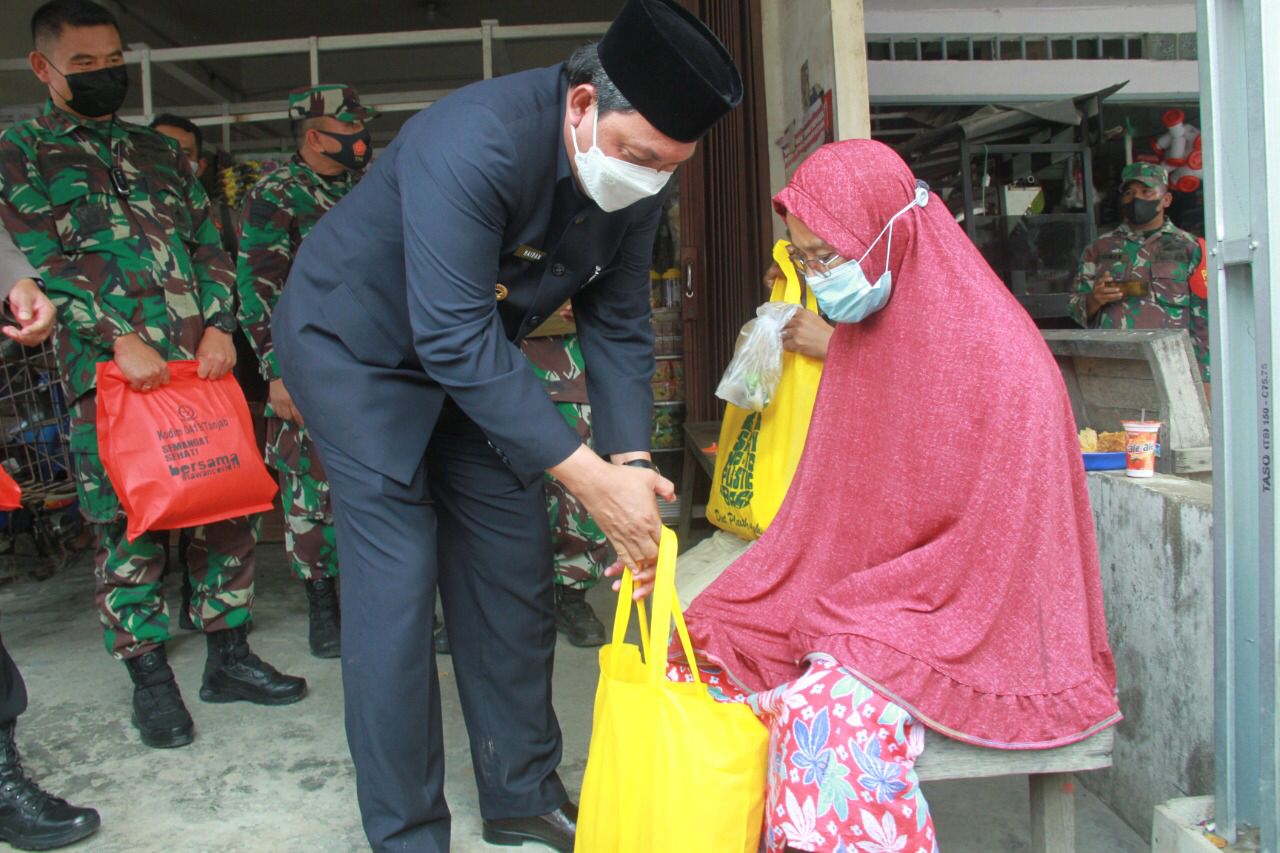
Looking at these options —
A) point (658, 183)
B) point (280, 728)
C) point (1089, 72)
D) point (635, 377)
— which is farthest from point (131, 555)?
point (1089, 72)

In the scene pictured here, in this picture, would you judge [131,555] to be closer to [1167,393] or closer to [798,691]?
[798,691]

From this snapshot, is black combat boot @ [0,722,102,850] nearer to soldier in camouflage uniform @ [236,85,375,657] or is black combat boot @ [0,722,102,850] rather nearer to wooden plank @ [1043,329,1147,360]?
soldier in camouflage uniform @ [236,85,375,657]

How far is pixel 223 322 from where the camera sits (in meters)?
3.03

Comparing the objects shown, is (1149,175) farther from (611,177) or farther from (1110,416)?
(611,177)

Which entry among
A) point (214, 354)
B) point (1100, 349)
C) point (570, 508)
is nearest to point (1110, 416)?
point (1100, 349)

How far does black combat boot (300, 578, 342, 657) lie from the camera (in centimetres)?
335

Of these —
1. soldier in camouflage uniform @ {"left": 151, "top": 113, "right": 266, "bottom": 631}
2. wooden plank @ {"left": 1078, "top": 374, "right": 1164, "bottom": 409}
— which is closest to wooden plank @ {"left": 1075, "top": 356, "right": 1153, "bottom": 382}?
wooden plank @ {"left": 1078, "top": 374, "right": 1164, "bottom": 409}

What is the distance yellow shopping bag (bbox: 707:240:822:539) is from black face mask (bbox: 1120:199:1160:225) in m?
3.44

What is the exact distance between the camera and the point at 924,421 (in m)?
1.58

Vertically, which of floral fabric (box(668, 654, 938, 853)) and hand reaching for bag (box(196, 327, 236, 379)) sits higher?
hand reaching for bag (box(196, 327, 236, 379))

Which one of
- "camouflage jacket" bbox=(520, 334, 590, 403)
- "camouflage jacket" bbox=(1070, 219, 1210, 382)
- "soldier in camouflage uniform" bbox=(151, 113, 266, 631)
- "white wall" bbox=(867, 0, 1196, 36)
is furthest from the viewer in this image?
"white wall" bbox=(867, 0, 1196, 36)

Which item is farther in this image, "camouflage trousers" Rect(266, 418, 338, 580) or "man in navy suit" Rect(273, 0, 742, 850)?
"camouflage trousers" Rect(266, 418, 338, 580)

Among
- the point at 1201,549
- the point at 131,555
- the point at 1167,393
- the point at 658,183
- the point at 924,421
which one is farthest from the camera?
the point at 131,555

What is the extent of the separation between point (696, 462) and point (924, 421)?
2940 millimetres
